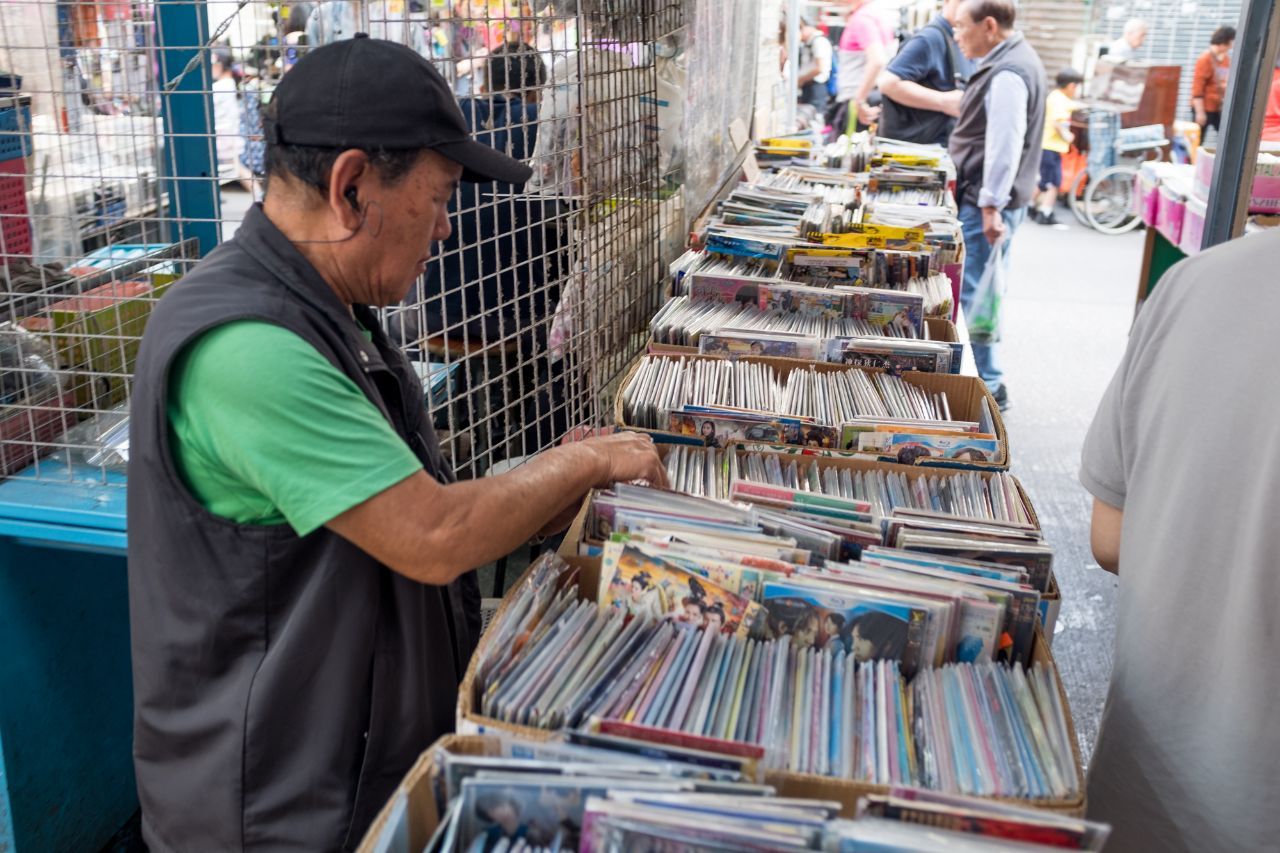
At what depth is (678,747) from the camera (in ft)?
3.78

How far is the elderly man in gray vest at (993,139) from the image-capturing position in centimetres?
547

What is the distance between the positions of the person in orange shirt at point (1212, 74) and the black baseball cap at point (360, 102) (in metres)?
9.45

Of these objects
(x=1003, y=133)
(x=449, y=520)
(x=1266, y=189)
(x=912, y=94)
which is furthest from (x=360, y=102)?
(x=912, y=94)

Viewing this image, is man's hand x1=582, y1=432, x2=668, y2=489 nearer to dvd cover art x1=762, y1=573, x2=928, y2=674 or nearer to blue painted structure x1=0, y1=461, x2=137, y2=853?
dvd cover art x1=762, y1=573, x2=928, y2=674

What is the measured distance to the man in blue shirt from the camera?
19.9ft

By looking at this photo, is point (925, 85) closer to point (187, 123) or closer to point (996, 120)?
point (996, 120)

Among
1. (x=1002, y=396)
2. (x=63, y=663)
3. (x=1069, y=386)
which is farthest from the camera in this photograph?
(x=1069, y=386)

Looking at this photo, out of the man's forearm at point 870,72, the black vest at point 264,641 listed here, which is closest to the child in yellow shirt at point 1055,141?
the man's forearm at point 870,72

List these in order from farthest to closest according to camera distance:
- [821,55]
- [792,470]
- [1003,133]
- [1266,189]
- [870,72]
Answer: [821,55] → [870,72] → [1003,133] → [1266,189] → [792,470]

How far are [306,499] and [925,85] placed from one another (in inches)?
225

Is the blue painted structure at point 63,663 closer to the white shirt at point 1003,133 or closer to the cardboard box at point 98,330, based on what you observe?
the cardboard box at point 98,330

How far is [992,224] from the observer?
18.4 ft

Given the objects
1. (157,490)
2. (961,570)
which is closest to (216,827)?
(157,490)

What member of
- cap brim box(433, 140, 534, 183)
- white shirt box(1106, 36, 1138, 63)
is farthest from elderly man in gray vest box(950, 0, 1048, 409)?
white shirt box(1106, 36, 1138, 63)
